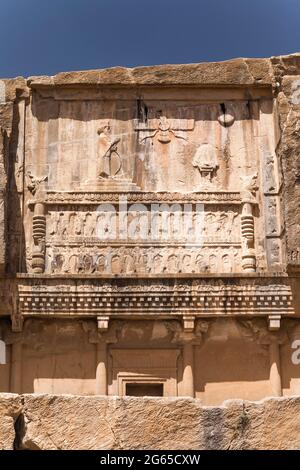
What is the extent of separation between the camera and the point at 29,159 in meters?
16.8

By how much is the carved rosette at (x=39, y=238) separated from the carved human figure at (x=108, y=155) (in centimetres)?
108

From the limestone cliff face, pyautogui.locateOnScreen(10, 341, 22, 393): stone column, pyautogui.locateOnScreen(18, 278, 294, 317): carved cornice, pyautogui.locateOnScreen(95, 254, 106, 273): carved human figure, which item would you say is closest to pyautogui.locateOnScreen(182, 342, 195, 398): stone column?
the limestone cliff face

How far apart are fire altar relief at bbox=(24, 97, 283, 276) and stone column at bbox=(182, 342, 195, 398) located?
3.72 feet

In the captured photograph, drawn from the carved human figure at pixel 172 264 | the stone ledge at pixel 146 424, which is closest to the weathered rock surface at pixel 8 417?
the stone ledge at pixel 146 424

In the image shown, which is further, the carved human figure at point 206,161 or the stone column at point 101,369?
the carved human figure at point 206,161

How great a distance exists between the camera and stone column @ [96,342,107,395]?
15.7 meters

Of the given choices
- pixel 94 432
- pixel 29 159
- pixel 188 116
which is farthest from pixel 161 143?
pixel 94 432

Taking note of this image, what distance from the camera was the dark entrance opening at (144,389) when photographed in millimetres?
15867

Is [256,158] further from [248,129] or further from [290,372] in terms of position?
[290,372]

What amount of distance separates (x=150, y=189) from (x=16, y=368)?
336cm

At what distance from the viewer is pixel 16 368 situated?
15891 mm

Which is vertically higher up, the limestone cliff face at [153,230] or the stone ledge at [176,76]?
the stone ledge at [176,76]

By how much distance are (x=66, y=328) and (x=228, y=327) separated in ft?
7.83

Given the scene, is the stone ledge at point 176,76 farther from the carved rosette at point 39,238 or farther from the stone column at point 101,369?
the stone column at point 101,369
